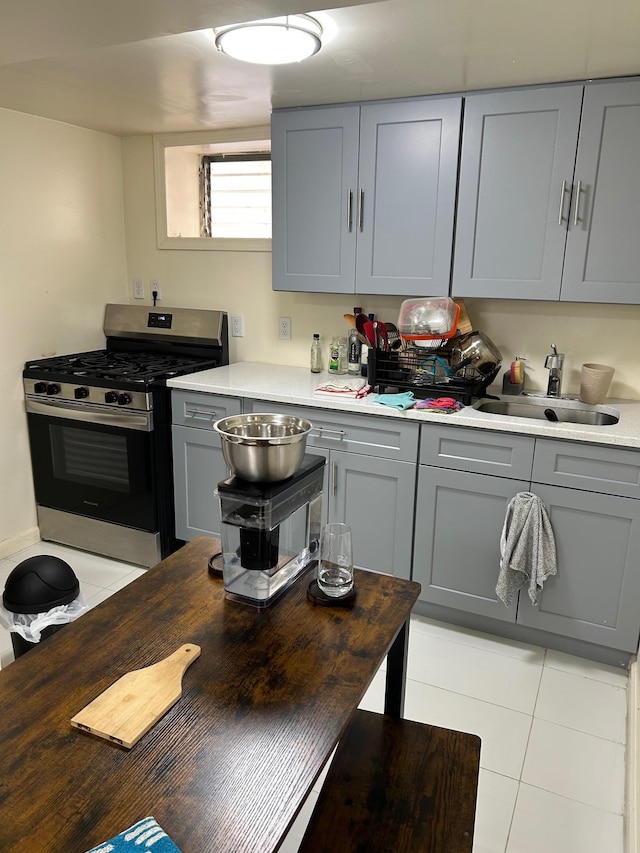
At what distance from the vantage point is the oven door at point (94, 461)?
120 inches

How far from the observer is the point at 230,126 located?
3287mm

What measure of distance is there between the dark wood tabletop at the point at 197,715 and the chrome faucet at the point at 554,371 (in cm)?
157

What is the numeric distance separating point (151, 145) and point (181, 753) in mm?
3412

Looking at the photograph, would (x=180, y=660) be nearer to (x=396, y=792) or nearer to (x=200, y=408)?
(x=396, y=792)

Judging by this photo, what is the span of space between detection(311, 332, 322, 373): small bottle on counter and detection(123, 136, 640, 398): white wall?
0.24 feet

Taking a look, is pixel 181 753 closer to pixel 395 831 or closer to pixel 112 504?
pixel 395 831

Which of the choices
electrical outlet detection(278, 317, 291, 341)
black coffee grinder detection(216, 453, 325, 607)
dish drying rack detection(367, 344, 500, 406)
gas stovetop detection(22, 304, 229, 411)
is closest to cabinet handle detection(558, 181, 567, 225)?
dish drying rack detection(367, 344, 500, 406)

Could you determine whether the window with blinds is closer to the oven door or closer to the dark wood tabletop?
the oven door

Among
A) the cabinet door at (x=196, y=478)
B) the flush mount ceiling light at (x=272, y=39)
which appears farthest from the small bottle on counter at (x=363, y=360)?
the flush mount ceiling light at (x=272, y=39)

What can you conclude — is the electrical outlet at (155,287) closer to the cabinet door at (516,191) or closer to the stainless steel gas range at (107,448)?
the stainless steel gas range at (107,448)

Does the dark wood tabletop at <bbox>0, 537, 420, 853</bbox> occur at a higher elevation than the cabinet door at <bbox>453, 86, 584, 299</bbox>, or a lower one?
lower

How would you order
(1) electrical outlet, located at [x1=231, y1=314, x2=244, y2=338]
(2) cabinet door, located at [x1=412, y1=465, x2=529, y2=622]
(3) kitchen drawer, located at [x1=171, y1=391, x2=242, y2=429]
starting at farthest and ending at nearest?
(1) electrical outlet, located at [x1=231, y1=314, x2=244, y2=338] < (3) kitchen drawer, located at [x1=171, y1=391, x2=242, y2=429] < (2) cabinet door, located at [x1=412, y1=465, x2=529, y2=622]

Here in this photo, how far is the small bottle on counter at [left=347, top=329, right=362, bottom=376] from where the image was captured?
315 cm

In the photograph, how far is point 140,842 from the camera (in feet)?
2.72
